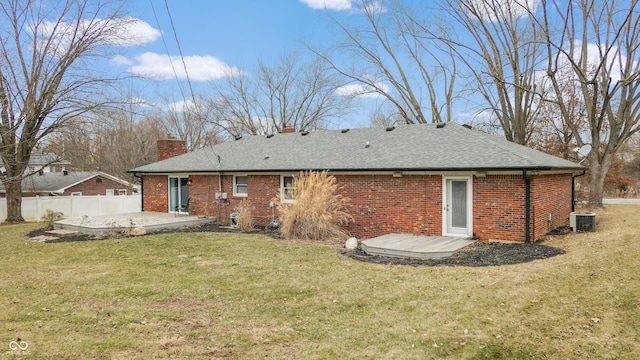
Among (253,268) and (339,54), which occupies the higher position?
(339,54)

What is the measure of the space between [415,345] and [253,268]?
444 cm

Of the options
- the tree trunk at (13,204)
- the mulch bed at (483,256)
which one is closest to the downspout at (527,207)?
the mulch bed at (483,256)

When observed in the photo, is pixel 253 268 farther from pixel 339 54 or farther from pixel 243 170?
pixel 339 54

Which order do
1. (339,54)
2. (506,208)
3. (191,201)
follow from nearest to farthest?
(506,208)
(191,201)
(339,54)

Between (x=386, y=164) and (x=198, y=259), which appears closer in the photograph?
(x=198, y=259)

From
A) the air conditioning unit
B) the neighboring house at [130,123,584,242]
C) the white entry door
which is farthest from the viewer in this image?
the air conditioning unit

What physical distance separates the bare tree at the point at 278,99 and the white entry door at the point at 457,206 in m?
20.7

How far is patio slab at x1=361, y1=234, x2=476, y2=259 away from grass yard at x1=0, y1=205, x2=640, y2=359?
972 mm

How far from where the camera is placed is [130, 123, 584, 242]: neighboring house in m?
10.2

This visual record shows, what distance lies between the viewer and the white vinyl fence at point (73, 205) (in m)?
19.8

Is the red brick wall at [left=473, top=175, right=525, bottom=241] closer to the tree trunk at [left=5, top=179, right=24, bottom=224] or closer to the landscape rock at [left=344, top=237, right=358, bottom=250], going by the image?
the landscape rock at [left=344, top=237, right=358, bottom=250]

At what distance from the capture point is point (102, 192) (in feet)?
101

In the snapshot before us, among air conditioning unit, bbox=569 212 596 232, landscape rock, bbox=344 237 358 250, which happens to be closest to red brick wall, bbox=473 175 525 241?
air conditioning unit, bbox=569 212 596 232

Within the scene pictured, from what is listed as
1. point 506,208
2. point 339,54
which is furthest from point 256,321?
point 339,54
